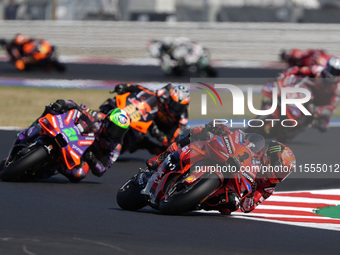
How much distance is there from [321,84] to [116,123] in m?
5.84

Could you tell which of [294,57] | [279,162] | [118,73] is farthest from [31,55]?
[279,162]

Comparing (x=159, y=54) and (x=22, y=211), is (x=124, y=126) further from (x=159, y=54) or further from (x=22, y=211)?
(x=159, y=54)

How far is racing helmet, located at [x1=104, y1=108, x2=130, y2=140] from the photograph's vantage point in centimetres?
959

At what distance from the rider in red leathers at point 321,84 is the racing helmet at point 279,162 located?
689 cm

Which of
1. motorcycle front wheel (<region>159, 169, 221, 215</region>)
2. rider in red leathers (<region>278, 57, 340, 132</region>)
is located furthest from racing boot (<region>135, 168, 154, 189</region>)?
rider in red leathers (<region>278, 57, 340, 132</region>)

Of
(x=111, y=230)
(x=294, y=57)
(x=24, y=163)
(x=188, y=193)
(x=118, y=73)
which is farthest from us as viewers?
(x=118, y=73)

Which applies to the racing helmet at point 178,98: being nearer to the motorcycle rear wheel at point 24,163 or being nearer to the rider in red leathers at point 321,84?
the motorcycle rear wheel at point 24,163

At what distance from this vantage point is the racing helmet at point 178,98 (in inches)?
460

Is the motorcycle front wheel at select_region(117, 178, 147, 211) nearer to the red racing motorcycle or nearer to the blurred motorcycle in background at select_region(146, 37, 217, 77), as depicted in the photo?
the red racing motorcycle

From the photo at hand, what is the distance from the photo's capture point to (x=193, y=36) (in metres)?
30.7

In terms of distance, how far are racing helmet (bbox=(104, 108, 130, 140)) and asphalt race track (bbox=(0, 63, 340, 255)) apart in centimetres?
61

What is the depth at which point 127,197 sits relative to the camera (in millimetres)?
8055

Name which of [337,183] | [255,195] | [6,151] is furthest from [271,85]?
[255,195]

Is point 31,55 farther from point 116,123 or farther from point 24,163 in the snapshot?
point 24,163
